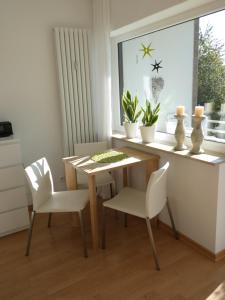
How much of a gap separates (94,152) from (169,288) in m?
1.54

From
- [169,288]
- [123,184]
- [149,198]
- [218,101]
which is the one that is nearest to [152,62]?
[218,101]

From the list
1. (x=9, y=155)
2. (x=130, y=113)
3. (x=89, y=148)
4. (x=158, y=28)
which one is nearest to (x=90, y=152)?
(x=89, y=148)

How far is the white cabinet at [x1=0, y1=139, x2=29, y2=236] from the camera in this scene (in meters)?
2.41

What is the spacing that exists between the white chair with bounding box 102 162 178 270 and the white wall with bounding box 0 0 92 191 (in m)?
1.22

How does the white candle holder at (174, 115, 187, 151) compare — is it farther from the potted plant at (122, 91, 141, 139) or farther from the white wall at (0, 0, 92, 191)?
the white wall at (0, 0, 92, 191)

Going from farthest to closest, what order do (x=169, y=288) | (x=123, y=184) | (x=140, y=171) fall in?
1. (x=123, y=184)
2. (x=140, y=171)
3. (x=169, y=288)

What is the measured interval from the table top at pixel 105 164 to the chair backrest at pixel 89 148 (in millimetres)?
330

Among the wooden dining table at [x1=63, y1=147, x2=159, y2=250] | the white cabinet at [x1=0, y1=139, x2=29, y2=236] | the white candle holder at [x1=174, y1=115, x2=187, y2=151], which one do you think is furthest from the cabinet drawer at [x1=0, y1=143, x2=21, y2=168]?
the white candle holder at [x1=174, y1=115, x2=187, y2=151]

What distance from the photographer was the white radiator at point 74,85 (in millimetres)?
2859

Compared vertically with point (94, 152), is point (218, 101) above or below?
above

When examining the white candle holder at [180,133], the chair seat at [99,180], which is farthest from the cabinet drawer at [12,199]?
the white candle holder at [180,133]

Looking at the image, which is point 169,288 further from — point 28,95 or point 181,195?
point 28,95

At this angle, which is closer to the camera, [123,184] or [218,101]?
[218,101]

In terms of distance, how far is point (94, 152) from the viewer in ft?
9.45
